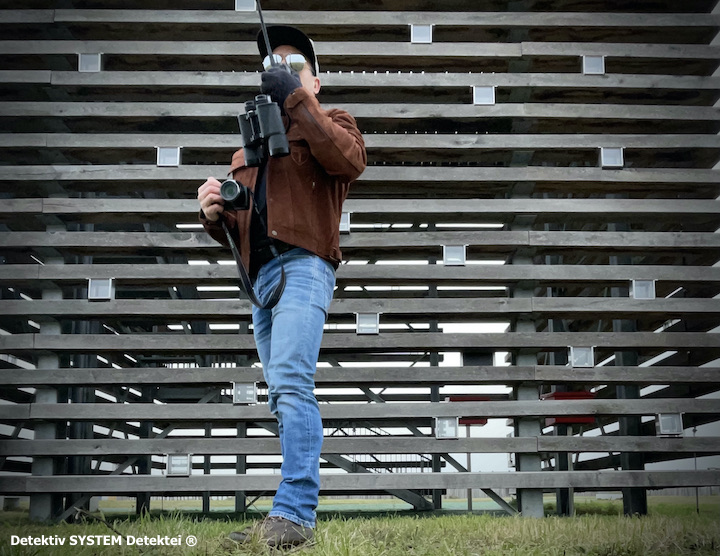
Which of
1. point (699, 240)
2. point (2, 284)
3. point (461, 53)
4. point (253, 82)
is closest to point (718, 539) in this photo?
point (699, 240)

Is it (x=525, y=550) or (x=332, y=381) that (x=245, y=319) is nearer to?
(x=332, y=381)

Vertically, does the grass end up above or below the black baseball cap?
below

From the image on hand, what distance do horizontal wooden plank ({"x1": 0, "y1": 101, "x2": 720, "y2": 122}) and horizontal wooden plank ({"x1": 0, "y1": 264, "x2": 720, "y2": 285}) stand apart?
108 cm

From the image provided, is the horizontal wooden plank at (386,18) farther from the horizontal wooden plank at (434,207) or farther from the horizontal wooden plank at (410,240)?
the horizontal wooden plank at (410,240)

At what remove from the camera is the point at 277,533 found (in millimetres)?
2439

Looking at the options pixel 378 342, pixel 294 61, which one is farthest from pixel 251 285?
pixel 378 342

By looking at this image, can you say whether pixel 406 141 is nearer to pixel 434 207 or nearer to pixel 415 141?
pixel 415 141

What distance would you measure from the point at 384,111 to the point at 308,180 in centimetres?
267

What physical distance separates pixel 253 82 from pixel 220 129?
0.45 m

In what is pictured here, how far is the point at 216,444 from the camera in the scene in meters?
5.02

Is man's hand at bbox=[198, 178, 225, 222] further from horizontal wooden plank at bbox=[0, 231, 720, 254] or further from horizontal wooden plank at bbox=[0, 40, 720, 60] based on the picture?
horizontal wooden plank at bbox=[0, 40, 720, 60]

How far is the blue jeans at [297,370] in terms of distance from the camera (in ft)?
8.49

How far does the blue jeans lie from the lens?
8.49ft

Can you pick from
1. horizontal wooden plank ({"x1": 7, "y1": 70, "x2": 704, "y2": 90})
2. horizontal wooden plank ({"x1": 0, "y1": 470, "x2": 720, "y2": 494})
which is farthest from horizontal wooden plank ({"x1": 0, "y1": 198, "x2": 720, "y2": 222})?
horizontal wooden plank ({"x1": 0, "y1": 470, "x2": 720, "y2": 494})
